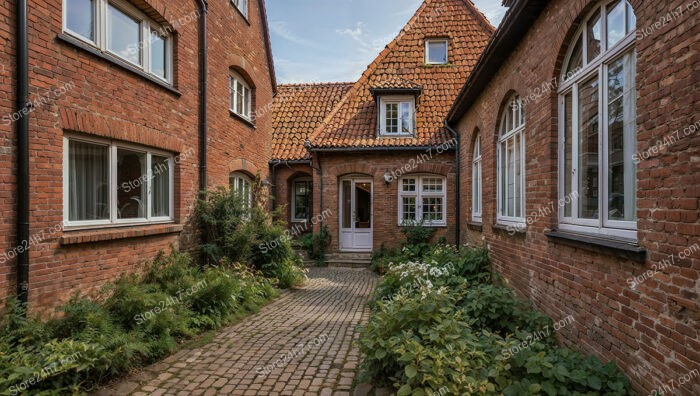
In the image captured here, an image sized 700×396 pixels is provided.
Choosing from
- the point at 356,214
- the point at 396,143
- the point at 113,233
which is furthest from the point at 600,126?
the point at 356,214

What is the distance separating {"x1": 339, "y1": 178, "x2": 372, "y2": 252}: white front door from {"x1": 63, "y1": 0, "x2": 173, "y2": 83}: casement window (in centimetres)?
728

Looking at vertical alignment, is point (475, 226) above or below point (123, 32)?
below

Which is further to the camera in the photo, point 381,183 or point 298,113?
point 298,113

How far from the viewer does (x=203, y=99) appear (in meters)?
8.29

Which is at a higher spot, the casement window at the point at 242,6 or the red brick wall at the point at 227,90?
the casement window at the point at 242,6

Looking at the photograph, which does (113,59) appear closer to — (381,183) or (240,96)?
(240,96)

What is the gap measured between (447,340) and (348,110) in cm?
1122

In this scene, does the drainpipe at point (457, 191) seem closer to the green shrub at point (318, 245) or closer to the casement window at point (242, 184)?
the green shrub at point (318, 245)

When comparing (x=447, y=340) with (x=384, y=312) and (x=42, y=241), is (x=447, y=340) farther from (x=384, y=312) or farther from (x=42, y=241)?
(x=42, y=241)

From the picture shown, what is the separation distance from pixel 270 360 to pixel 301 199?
432 inches

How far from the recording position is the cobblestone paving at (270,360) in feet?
13.1

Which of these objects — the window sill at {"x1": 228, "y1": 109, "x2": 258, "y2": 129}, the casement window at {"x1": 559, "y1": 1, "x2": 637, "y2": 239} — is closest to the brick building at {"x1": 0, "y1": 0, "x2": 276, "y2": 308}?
the window sill at {"x1": 228, "y1": 109, "x2": 258, "y2": 129}

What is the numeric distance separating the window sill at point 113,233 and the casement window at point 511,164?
615 cm

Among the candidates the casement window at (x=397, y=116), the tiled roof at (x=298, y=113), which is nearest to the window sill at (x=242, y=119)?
the tiled roof at (x=298, y=113)
